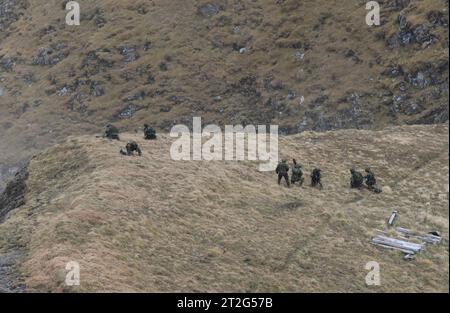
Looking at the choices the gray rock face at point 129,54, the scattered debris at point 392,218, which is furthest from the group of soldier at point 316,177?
the gray rock face at point 129,54

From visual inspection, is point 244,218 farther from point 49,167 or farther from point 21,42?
point 21,42

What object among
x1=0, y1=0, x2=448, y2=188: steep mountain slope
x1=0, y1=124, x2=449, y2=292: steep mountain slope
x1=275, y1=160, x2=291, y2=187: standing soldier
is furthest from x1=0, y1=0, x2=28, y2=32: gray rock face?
x1=275, y1=160, x2=291, y2=187: standing soldier

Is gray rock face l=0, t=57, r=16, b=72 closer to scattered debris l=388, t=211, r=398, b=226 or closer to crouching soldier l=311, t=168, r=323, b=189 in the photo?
crouching soldier l=311, t=168, r=323, b=189

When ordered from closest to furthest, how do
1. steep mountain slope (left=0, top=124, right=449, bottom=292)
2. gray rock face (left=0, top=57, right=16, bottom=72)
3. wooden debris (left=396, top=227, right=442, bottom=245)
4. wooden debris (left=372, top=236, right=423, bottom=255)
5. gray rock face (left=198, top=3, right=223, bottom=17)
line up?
1. steep mountain slope (left=0, top=124, right=449, bottom=292)
2. wooden debris (left=372, top=236, right=423, bottom=255)
3. wooden debris (left=396, top=227, right=442, bottom=245)
4. gray rock face (left=198, top=3, right=223, bottom=17)
5. gray rock face (left=0, top=57, right=16, bottom=72)

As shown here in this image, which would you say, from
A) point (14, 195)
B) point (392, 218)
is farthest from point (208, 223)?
point (14, 195)

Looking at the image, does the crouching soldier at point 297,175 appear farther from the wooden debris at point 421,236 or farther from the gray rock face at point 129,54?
the gray rock face at point 129,54

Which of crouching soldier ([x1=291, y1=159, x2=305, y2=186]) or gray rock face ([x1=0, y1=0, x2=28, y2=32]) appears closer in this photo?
crouching soldier ([x1=291, y1=159, x2=305, y2=186])
